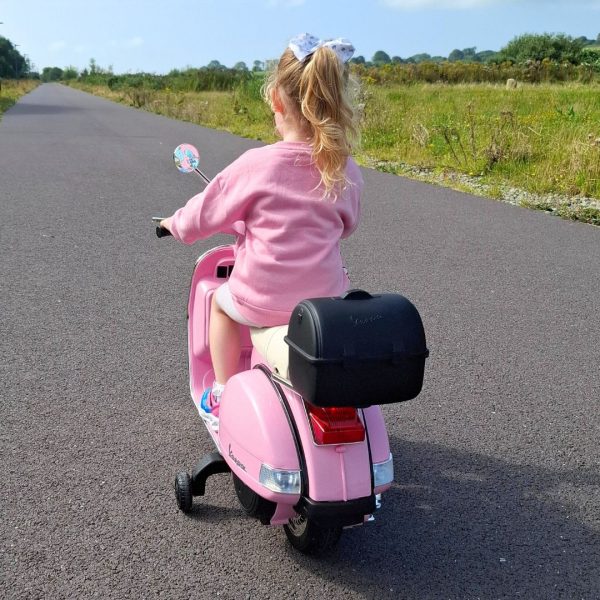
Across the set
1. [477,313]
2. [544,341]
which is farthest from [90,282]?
[544,341]

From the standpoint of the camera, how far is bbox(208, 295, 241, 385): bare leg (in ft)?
9.07

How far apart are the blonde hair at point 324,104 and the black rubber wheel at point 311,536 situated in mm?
1029

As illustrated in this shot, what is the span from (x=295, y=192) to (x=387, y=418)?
5.07ft

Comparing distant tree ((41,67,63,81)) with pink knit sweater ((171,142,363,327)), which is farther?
distant tree ((41,67,63,81))

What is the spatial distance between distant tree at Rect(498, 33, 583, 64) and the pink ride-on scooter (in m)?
55.6

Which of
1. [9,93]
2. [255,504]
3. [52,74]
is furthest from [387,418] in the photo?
[52,74]

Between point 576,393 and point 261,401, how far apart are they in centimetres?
220

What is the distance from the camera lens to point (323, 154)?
94.7 inches

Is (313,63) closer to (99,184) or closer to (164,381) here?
(164,381)

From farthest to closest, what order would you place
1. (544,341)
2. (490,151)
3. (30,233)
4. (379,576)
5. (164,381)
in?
(490,151), (30,233), (544,341), (164,381), (379,576)

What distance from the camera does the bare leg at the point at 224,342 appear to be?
2764 millimetres

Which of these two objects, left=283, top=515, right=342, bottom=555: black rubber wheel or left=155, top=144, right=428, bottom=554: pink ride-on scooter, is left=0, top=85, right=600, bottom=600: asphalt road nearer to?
left=283, top=515, right=342, bottom=555: black rubber wheel

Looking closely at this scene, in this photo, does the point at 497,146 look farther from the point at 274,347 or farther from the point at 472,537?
the point at 274,347

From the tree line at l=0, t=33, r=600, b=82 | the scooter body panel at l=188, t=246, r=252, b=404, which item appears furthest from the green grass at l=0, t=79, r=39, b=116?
the scooter body panel at l=188, t=246, r=252, b=404
